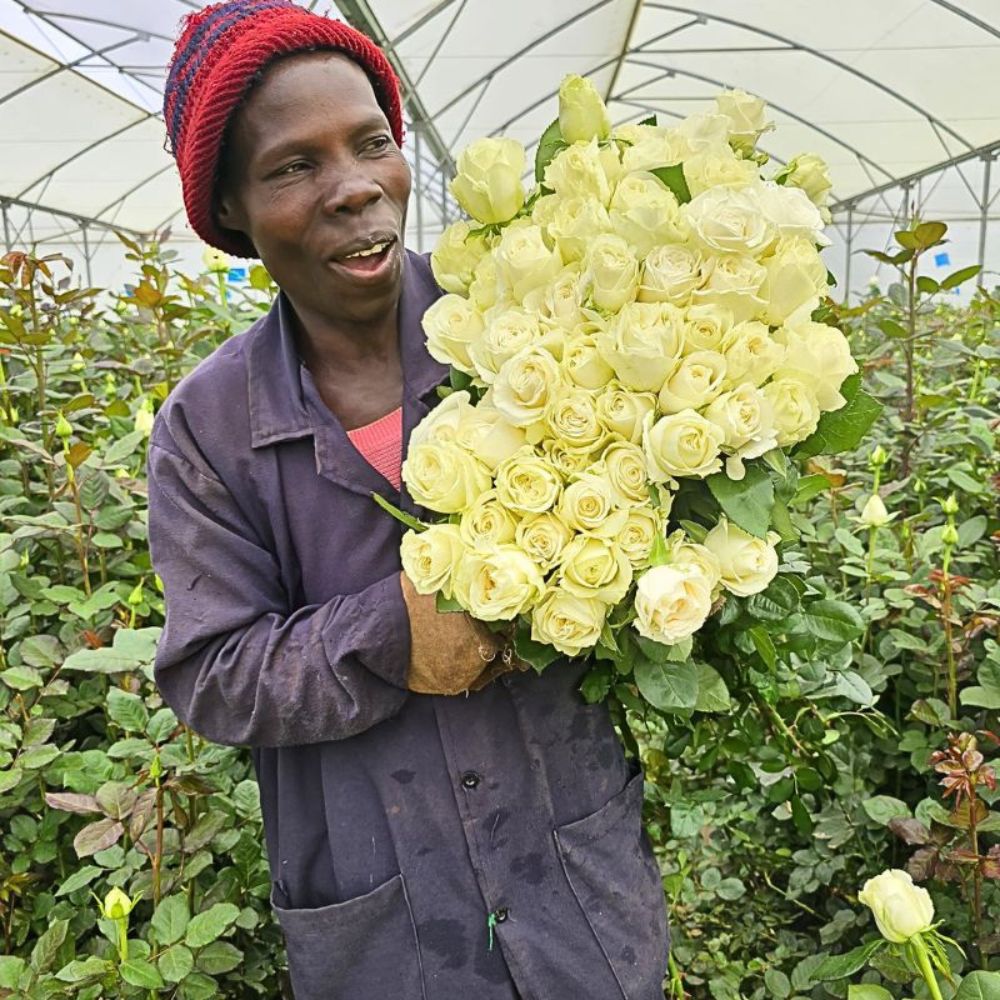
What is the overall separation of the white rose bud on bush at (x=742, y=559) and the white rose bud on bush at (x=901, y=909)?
349mm

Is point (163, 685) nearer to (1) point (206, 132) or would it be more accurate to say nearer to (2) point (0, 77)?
(1) point (206, 132)

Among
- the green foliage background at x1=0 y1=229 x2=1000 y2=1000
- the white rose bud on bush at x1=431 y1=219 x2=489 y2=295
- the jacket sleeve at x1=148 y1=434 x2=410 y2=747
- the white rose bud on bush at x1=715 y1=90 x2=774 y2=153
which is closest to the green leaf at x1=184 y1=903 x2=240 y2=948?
the green foliage background at x1=0 y1=229 x2=1000 y2=1000

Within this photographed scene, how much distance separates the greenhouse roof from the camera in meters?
6.62

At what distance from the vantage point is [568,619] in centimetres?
82

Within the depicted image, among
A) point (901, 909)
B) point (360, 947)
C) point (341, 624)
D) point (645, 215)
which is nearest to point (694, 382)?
point (645, 215)

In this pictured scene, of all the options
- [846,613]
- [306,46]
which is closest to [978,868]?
[846,613]

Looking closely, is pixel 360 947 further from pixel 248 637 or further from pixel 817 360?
pixel 817 360

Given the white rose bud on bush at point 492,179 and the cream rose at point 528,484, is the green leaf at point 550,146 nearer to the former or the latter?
the white rose bud on bush at point 492,179

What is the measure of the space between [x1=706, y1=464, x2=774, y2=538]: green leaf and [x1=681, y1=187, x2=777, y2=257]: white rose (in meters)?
0.20

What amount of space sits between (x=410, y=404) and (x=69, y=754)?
834 millimetres

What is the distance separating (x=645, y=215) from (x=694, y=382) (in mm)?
164

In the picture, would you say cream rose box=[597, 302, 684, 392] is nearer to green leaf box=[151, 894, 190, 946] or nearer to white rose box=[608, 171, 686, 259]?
white rose box=[608, 171, 686, 259]

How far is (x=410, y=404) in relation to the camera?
3.76ft

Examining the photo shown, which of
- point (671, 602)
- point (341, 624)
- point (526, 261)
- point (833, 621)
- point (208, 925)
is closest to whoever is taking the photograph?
point (671, 602)
